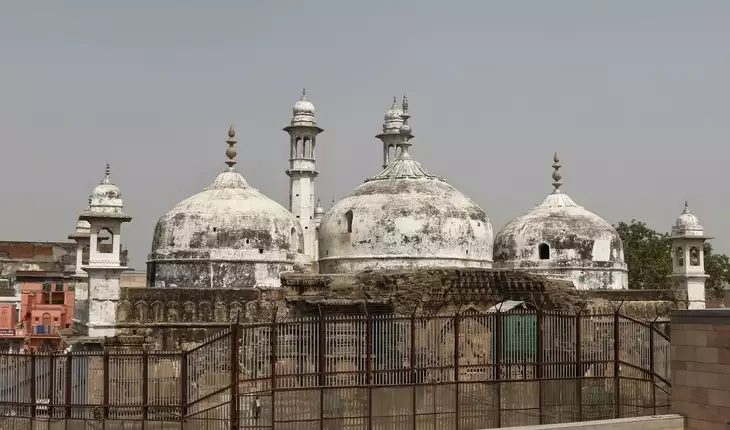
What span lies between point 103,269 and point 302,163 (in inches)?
448

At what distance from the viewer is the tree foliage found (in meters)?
38.2

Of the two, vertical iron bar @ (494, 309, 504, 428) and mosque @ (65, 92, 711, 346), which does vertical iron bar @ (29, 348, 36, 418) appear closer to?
vertical iron bar @ (494, 309, 504, 428)

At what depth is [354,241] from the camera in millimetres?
23281

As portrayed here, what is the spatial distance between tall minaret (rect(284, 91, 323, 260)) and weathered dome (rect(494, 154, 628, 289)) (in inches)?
255

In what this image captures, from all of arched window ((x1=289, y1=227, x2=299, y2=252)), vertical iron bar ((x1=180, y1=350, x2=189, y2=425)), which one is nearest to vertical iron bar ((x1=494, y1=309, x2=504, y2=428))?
vertical iron bar ((x1=180, y1=350, x2=189, y2=425))

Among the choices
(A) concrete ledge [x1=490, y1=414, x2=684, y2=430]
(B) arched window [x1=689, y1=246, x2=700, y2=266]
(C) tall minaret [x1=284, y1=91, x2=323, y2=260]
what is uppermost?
(C) tall minaret [x1=284, y1=91, x2=323, y2=260]

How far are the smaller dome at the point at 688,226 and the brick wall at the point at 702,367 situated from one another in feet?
59.3

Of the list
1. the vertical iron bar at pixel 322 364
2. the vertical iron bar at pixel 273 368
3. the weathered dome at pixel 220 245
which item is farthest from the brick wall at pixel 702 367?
the weathered dome at pixel 220 245

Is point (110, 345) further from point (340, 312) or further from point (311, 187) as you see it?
point (311, 187)

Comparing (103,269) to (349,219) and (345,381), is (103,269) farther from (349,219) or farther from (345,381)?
(345,381)

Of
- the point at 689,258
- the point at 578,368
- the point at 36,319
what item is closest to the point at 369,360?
the point at 578,368

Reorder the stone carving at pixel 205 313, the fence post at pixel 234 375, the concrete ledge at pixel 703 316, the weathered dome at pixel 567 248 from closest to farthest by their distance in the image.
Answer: the concrete ledge at pixel 703 316, the fence post at pixel 234 375, the stone carving at pixel 205 313, the weathered dome at pixel 567 248

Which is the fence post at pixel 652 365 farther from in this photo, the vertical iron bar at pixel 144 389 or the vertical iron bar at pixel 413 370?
the vertical iron bar at pixel 144 389

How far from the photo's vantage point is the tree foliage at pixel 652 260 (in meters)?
38.2
